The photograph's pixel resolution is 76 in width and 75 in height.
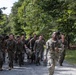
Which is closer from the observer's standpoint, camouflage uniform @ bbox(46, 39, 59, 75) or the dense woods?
camouflage uniform @ bbox(46, 39, 59, 75)

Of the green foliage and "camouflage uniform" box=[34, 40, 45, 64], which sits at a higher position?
the green foliage

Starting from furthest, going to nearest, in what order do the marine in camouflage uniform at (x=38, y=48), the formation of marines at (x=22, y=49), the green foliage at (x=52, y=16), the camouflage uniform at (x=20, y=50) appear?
the green foliage at (x=52, y=16) → the marine in camouflage uniform at (x=38, y=48) → the camouflage uniform at (x=20, y=50) → the formation of marines at (x=22, y=49)

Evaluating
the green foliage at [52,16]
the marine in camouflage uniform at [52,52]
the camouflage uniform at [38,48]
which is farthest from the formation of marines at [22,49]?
the green foliage at [52,16]

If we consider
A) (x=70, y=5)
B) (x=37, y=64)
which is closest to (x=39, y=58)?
(x=37, y=64)

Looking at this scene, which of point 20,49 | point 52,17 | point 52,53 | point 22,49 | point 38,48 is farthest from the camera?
point 52,17

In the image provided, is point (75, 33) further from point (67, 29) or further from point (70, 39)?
point (70, 39)

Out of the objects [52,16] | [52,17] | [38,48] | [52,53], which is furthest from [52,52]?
[52,16]

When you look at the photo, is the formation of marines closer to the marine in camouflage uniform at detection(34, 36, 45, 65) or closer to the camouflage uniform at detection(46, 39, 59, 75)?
the marine in camouflage uniform at detection(34, 36, 45, 65)

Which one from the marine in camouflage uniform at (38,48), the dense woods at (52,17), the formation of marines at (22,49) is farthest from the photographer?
the dense woods at (52,17)

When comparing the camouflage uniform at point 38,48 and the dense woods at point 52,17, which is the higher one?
the dense woods at point 52,17

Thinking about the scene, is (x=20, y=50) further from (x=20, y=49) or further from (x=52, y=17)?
(x=52, y=17)

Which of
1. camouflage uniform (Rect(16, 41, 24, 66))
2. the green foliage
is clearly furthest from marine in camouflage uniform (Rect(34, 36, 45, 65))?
the green foliage

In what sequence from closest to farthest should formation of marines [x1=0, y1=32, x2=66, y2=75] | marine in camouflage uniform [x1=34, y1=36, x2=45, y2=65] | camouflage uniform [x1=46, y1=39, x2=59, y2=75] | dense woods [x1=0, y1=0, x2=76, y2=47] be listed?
camouflage uniform [x1=46, y1=39, x2=59, y2=75] < formation of marines [x1=0, y1=32, x2=66, y2=75] < marine in camouflage uniform [x1=34, y1=36, x2=45, y2=65] < dense woods [x1=0, y1=0, x2=76, y2=47]

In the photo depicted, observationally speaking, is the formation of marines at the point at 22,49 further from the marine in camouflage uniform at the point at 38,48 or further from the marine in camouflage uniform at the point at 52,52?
the marine in camouflage uniform at the point at 52,52
